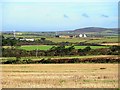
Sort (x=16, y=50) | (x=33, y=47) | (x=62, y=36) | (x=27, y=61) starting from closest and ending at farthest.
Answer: (x=27, y=61)
(x=16, y=50)
(x=33, y=47)
(x=62, y=36)

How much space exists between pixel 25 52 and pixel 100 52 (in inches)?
505

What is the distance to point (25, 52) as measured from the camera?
53.8 m

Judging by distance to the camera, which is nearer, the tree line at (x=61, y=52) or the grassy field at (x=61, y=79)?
the grassy field at (x=61, y=79)

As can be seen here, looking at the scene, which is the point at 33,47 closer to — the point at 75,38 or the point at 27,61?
the point at 27,61

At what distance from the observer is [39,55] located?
5550cm

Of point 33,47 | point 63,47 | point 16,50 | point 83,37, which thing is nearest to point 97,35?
point 83,37

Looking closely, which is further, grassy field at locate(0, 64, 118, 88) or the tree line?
the tree line

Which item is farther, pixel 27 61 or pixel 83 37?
pixel 83 37

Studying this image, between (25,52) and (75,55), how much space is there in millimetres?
8785

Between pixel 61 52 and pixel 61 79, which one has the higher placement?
pixel 61 79

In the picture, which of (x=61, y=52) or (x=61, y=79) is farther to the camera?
(x=61, y=52)

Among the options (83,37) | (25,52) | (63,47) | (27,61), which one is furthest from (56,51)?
(83,37)

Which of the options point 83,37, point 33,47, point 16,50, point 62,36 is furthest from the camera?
point 83,37

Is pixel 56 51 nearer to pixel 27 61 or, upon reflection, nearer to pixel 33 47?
pixel 33 47
